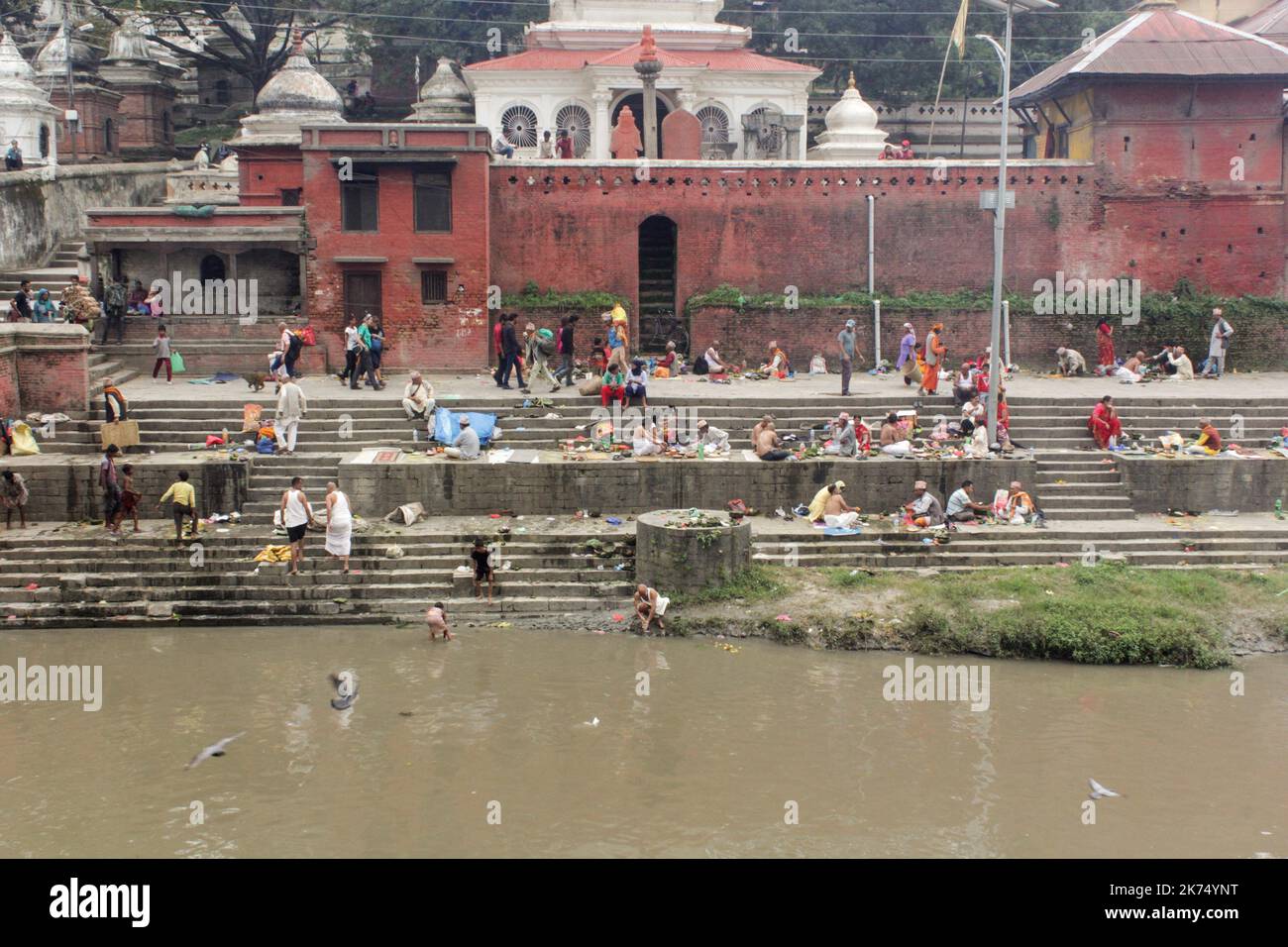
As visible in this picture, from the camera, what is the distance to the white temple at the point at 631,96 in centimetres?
3109

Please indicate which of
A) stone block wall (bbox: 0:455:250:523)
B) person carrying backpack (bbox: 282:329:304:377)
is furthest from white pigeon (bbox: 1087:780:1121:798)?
person carrying backpack (bbox: 282:329:304:377)

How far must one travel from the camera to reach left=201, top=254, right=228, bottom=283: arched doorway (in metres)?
A: 25.5

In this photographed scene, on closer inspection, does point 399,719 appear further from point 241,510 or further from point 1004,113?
point 1004,113

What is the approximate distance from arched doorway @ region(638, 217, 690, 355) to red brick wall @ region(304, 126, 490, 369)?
3317 millimetres

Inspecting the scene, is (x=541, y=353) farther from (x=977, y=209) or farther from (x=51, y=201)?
(x=51, y=201)

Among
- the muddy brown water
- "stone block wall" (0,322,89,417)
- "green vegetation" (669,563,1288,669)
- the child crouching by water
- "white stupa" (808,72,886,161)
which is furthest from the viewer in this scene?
"white stupa" (808,72,886,161)

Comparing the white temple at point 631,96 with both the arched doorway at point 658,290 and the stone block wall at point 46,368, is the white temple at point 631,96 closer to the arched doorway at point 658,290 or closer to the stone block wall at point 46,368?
the arched doorway at point 658,290

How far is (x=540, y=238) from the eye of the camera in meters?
25.7

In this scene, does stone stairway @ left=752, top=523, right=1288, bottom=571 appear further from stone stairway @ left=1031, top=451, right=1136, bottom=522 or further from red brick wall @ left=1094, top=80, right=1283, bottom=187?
red brick wall @ left=1094, top=80, right=1283, bottom=187

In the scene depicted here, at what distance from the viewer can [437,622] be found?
15.7m

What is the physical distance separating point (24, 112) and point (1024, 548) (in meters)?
24.1

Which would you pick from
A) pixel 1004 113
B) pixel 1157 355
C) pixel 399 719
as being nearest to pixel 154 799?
pixel 399 719

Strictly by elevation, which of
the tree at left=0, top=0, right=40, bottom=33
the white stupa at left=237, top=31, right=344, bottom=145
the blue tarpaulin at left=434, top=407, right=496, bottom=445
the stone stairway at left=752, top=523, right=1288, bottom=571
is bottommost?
the stone stairway at left=752, top=523, right=1288, bottom=571

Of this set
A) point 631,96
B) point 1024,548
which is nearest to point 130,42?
point 631,96
